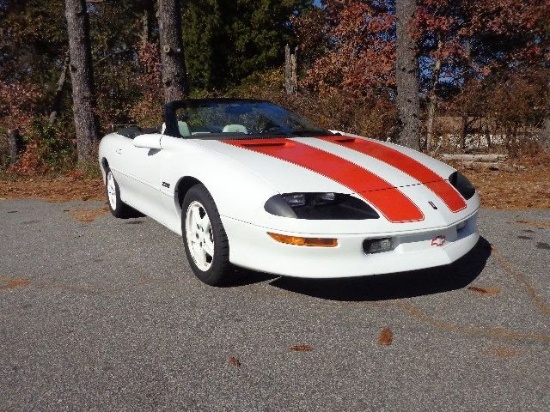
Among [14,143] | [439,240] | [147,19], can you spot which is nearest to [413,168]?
[439,240]

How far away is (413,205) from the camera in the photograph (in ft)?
9.82

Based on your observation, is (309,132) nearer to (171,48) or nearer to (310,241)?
(310,241)

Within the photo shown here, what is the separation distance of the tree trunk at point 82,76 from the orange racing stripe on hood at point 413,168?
7.45 m

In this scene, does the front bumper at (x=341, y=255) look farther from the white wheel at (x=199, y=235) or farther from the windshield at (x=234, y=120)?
the windshield at (x=234, y=120)

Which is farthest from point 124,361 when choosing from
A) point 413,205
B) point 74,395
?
point 413,205

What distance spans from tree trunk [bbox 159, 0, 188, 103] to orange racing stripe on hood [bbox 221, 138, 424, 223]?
21.0 ft

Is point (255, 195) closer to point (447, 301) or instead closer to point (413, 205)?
point (413, 205)

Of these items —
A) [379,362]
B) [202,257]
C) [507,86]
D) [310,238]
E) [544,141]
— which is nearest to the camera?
[379,362]

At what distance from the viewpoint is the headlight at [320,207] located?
281 centimetres

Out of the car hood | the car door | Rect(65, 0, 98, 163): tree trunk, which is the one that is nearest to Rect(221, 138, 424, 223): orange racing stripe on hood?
the car hood

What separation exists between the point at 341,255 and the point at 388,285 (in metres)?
0.67

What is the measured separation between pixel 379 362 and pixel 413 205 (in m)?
1.00

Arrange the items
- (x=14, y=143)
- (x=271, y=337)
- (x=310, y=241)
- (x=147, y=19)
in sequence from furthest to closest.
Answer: (x=147, y=19) < (x=14, y=143) < (x=310, y=241) < (x=271, y=337)

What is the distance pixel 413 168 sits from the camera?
3461mm
